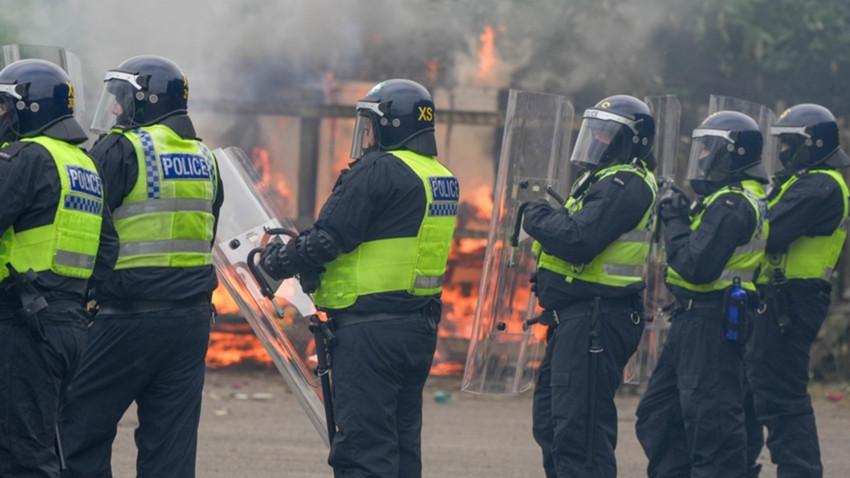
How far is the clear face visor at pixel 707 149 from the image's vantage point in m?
6.66

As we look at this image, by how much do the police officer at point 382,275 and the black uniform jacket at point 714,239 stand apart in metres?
1.28

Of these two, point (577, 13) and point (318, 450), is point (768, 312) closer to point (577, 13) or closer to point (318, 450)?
point (318, 450)

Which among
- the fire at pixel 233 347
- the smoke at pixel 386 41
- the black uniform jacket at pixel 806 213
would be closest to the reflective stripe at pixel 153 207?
the black uniform jacket at pixel 806 213

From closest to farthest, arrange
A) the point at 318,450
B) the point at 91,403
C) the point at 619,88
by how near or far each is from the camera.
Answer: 1. the point at 91,403
2. the point at 318,450
3. the point at 619,88

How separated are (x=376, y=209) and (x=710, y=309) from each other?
75.5 inches

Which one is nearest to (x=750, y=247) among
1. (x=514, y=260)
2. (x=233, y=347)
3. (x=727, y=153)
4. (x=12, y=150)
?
(x=727, y=153)

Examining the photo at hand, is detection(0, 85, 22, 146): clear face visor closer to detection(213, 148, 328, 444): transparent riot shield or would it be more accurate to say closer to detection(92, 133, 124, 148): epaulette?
detection(92, 133, 124, 148): epaulette

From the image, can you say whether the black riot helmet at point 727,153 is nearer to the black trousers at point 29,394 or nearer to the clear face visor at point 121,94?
the clear face visor at point 121,94

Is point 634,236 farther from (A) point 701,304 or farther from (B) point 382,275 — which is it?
(B) point 382,275

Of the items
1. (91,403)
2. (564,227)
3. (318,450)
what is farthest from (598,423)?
(318,450)

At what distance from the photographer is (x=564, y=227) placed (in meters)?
5.91

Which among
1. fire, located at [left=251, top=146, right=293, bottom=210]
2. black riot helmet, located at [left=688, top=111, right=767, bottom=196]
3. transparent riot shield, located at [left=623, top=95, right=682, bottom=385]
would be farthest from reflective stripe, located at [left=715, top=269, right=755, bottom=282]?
fire, located at [left=251, top=146, right=293, bottom=210]

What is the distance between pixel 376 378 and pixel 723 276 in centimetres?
200

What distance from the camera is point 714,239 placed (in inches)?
246
